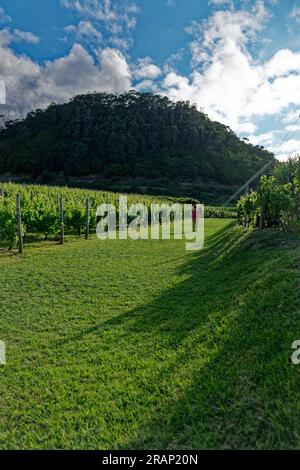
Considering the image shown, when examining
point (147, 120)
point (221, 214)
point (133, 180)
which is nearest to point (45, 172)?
point (133, 180)

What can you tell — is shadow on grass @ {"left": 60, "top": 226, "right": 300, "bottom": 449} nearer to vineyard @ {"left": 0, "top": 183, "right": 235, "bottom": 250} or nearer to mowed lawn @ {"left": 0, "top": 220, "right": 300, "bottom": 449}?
mowed lawn @ {"left": 0, "top": 220, "right": 300, "bottom": 449}

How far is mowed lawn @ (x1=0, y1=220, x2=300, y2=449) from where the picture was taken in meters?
2.41

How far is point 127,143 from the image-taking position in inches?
2640

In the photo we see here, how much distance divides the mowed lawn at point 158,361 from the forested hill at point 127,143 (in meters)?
56.5

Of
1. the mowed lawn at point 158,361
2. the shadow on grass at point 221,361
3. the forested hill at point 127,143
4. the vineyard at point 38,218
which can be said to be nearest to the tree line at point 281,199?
the mowed lawn at point 158,361

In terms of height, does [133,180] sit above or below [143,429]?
above

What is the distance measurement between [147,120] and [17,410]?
76.2 meters

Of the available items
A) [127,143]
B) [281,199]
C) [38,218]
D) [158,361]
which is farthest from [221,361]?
[127,143]

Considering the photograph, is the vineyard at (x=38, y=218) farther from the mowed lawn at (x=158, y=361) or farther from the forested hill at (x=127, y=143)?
the forested hill at (x=127, y=143)

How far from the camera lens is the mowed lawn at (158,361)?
2.41m

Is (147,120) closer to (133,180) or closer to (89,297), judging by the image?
(133,180)

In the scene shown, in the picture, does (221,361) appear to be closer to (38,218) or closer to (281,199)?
(281,199)

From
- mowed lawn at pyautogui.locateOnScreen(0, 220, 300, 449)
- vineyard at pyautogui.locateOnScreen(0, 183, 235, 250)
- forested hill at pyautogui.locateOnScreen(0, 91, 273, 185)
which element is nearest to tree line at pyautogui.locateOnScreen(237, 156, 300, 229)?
mowed lawn at pyautogui.locateOnScreen(0, 220, 300, 449)

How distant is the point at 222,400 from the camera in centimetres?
260
